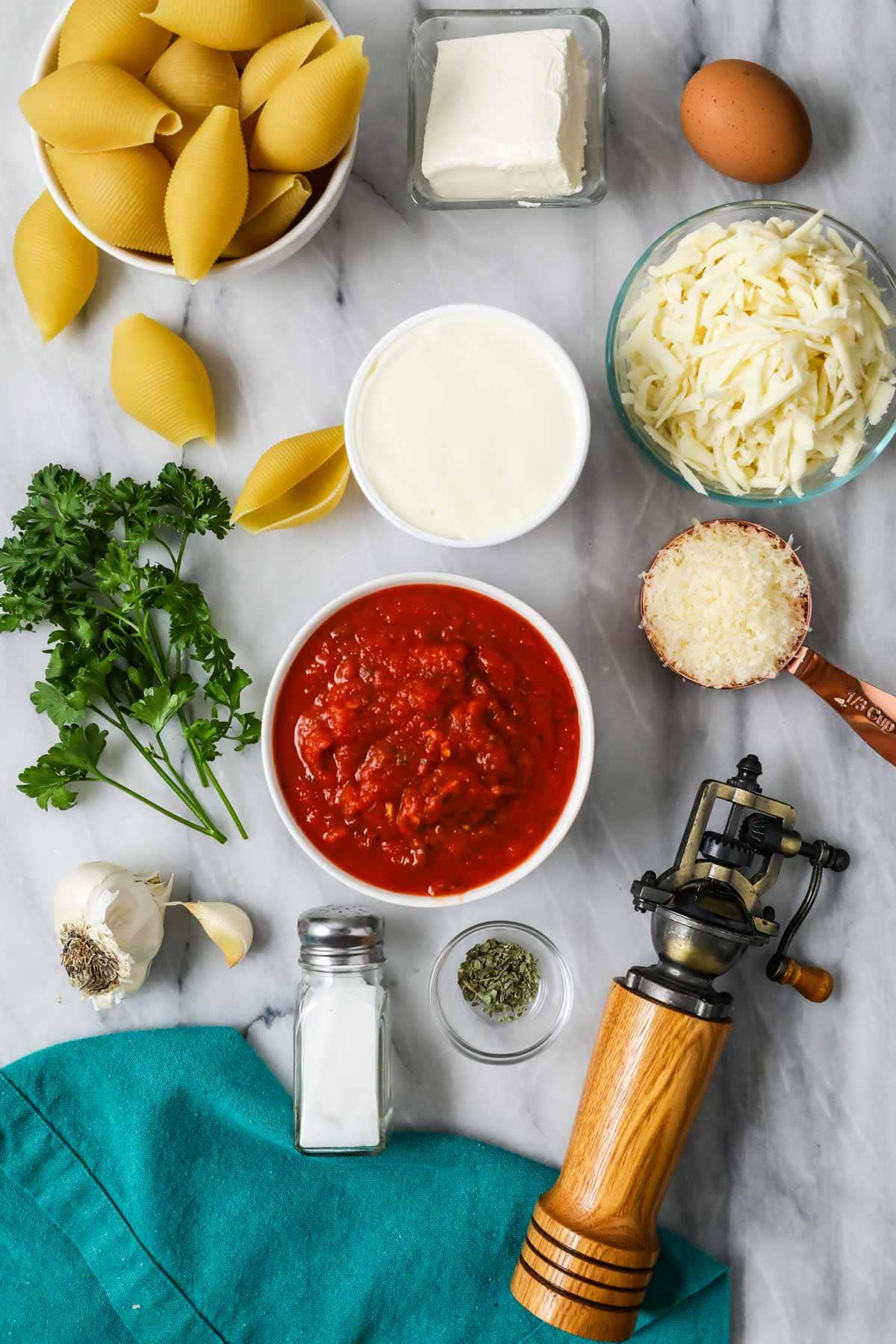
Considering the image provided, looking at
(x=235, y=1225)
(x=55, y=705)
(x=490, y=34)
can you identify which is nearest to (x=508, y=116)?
(x=490, y=34)

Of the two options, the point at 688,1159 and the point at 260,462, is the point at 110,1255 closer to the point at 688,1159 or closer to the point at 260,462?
the point at 688,1159

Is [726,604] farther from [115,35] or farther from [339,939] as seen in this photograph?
[115,35]

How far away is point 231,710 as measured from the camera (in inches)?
70.0

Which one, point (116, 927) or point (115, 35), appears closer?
point (115, 35)

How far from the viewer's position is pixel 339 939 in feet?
5.54

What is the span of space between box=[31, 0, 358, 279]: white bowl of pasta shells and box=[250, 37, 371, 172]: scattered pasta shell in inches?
2.8

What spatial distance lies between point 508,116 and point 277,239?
39cm

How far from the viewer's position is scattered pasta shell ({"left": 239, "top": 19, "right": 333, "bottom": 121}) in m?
1.57

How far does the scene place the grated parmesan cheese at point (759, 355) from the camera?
1593 millimetres

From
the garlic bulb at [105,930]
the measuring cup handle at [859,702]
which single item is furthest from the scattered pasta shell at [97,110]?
the measuring cup handle at [859,702]

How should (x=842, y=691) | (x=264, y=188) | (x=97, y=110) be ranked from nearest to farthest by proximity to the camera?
1. (x=97, y=110)
2. (x=264, y=188)
3. (x=842, y=691)

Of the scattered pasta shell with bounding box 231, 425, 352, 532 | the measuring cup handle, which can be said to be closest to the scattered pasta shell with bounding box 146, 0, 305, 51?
the scattered pasta shell with bounding box 231, 425, 352, 532

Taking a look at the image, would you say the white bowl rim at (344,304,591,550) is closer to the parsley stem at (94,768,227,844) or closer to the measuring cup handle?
the measuring cup handle

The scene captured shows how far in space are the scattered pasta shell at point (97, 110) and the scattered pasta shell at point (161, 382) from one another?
296mm
